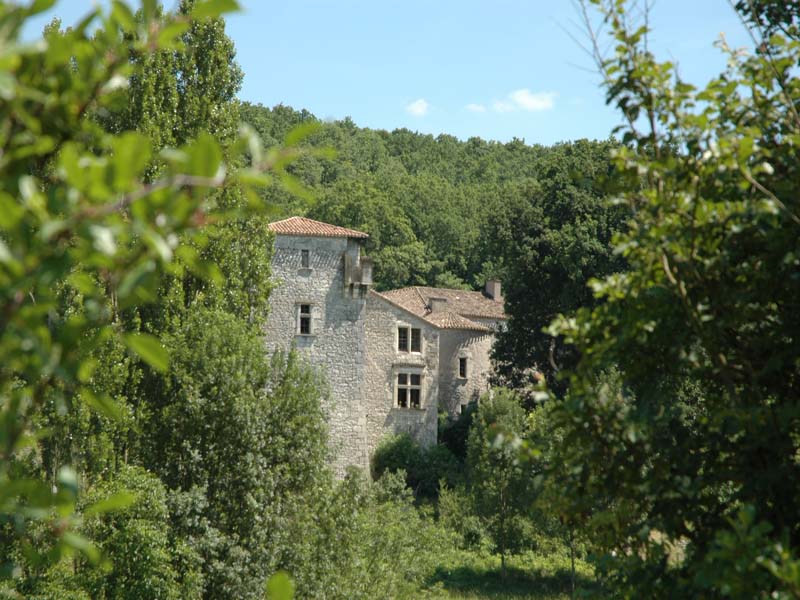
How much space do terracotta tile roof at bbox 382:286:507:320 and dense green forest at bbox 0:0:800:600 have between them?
271 inches

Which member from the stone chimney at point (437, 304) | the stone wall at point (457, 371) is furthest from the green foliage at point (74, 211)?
the stone chimney at point (437, 304)

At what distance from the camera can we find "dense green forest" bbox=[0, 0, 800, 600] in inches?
83.5

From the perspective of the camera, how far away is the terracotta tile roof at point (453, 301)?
5068 centimetres

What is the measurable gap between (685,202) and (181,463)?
1638 cm

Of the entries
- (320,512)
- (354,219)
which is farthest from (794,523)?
(354,219)

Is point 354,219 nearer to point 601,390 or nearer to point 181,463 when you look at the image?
point 181,463

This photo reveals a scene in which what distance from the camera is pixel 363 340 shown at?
35.9 meters

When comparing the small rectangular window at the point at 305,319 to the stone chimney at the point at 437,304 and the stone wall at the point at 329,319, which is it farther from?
the stone chimney at the point at 437,304

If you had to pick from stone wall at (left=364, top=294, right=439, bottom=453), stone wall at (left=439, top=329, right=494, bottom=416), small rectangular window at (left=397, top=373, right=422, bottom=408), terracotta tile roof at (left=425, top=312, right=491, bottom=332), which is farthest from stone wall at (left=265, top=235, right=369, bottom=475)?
terracotta tile roof at (left=425, top=312, right=491, bottom=332)

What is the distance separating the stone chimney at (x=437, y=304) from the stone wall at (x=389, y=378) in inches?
343

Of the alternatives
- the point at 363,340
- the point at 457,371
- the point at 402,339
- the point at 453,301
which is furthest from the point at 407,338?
the point at 453,301

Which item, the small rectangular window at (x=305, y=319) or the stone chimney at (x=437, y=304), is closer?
the small rectangular window at (x=305, y=319)

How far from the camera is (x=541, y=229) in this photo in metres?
43.0

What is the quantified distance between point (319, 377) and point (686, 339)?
60.2ft
